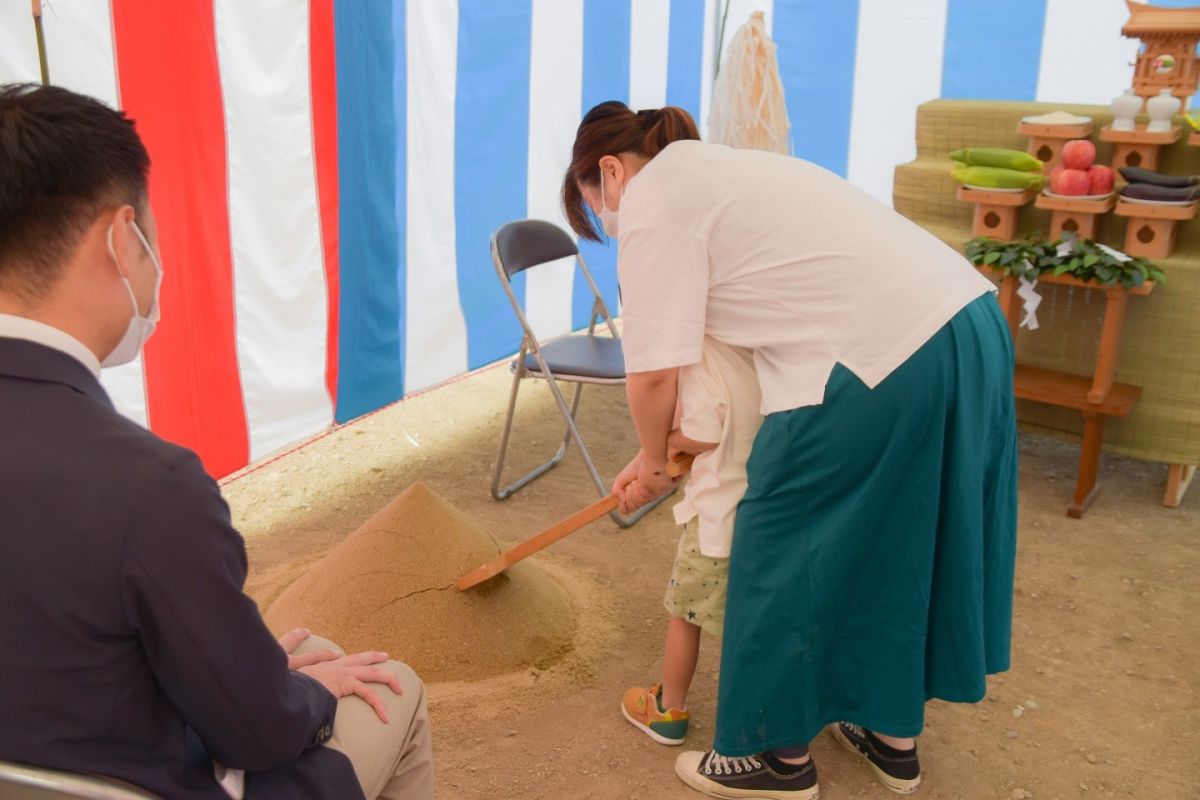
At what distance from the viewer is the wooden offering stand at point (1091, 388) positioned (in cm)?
325

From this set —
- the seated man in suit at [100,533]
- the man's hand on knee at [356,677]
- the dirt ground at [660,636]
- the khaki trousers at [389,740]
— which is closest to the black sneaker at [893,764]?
the dirt ground at [660,636]

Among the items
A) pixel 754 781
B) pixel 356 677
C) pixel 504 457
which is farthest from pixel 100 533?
pixel 504 457

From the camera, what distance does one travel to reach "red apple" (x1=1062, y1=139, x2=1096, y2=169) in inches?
132

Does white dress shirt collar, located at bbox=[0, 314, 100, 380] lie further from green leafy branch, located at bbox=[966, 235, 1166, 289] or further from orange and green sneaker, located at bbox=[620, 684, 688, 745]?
green leafy branch, located at bbox=[966, 235, 1166, 289]

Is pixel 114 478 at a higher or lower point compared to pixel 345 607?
higher

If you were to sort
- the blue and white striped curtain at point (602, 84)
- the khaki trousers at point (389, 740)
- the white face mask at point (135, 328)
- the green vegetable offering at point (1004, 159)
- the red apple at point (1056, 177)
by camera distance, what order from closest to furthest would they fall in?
the white face mask at point (135, 328)
the khaki trousers at point (389, 740)
the red apple at point (1056, 177)
the green vegetable offering at point (1004, 159)
the blue and white striped curtain at point (602, 84)

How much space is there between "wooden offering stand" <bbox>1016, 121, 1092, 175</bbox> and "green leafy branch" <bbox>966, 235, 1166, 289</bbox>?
322 millimetres

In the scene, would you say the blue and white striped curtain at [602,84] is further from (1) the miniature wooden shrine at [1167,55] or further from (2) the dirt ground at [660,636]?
(1) the miniature wooden shrine at [1167,55]

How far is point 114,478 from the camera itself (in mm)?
925

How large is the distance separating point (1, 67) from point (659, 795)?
86.2 inches

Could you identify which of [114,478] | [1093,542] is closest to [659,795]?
[114,478]

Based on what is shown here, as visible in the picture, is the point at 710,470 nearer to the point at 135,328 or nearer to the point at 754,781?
the point at 754,781

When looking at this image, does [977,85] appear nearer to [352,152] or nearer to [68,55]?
[352,152]

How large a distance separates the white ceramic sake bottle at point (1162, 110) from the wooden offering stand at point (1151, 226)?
270 mm
